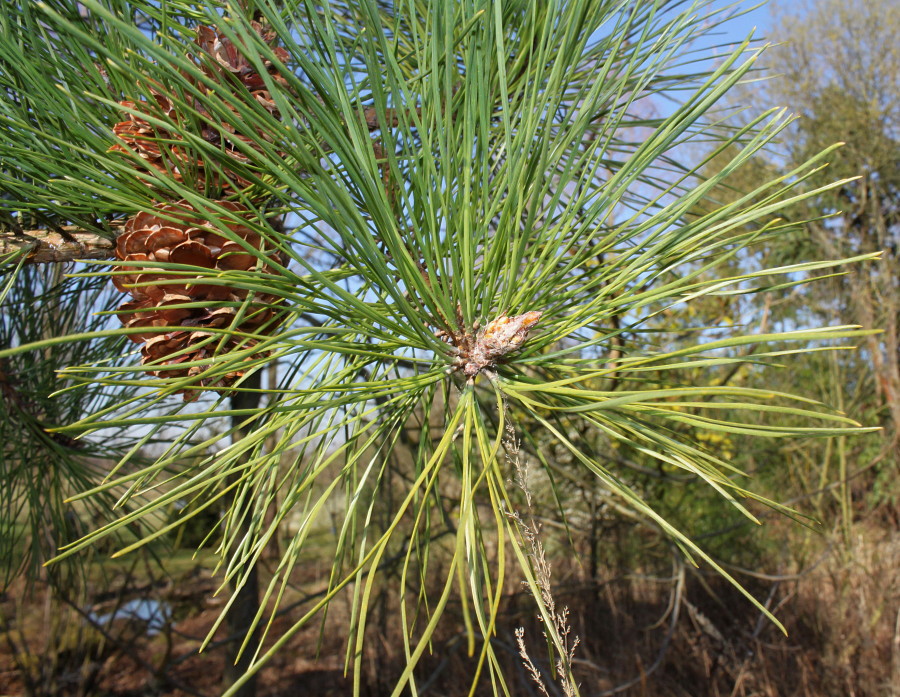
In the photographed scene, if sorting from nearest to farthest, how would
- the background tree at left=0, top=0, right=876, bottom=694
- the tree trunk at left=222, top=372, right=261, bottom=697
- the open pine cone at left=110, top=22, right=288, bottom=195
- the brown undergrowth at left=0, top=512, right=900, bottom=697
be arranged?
the background tree at left=0, top=0, right=876, bottom=694 → the open pine cone at left=110, top=22, right=288, bottom=195 → the tree trunk at left=222, top=372, right=261, bottom=697 → the brown undergrowth at left=0, top=512, right=900, bottom=697

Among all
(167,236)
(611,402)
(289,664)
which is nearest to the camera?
(611,402)

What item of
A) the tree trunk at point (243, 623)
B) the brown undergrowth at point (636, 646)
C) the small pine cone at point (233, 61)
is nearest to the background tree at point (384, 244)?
the small pine cone at point (233, 61)

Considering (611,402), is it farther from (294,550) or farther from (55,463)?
(55,463)

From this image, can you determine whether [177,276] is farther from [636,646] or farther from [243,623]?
[636,646]

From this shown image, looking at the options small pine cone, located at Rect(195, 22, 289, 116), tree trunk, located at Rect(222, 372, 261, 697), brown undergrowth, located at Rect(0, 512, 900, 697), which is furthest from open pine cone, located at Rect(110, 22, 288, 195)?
brown undergrowth, located at Rect(0, 512, 900, 697)

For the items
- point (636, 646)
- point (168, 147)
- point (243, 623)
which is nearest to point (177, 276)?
point (168, 147)

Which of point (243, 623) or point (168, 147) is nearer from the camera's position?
point (168, 147)

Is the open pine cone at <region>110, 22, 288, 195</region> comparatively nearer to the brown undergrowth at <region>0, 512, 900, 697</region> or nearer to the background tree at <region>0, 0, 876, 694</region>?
the background tree at <region>0, 0, 876, 694</region>

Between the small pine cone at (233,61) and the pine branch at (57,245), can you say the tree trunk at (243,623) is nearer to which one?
the pine branch at (57,245)

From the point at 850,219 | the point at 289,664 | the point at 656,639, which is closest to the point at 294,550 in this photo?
the point at 656,639
